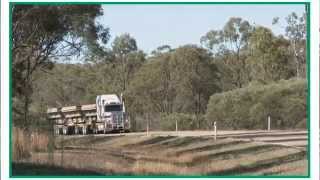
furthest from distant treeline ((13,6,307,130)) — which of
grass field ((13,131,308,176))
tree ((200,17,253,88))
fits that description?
grass field ((13,131,308,176))

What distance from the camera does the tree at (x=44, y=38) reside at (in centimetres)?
1770

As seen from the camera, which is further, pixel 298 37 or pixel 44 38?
pixel 44 38

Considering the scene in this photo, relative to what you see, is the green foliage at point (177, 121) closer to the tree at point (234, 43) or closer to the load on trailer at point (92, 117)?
the load on trailer at point (92, 117)

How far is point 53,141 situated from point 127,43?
304cm

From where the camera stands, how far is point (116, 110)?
20781 millimetres

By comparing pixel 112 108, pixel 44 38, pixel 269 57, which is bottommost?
pixel 112 108

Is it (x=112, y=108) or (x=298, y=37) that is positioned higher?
(x=298, y=37)

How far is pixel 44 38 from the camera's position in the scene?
1884 centimetres

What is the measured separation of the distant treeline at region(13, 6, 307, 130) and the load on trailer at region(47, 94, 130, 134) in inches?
8.8

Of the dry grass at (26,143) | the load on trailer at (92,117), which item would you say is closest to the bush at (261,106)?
the load on trailer at (92,117)

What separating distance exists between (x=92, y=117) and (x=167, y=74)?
2.71 meters

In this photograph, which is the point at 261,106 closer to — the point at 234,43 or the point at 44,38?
the point at 234,43

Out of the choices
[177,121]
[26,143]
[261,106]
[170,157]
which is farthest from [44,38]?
[261,106]

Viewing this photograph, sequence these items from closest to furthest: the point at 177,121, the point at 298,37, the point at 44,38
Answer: the point at 298,37
the point at 44,38
the point at 177,121
